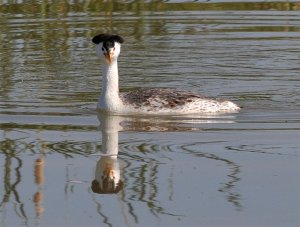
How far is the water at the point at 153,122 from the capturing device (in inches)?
344

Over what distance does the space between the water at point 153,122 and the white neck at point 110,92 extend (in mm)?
204

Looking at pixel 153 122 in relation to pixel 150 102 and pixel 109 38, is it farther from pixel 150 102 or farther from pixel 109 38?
pixel 109 38

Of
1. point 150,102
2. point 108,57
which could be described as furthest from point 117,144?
point 108,57

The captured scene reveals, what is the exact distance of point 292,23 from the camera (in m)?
19.7

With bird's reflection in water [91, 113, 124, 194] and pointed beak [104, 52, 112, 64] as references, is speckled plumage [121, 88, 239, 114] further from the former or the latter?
bird's reflection in water [91, 113, 124, 194]

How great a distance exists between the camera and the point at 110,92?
1321 cm

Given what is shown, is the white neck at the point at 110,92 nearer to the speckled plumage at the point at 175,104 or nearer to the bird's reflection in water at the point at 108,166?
the speckled plumage at the point at 175,104

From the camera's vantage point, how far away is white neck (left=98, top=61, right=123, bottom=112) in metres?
13.1

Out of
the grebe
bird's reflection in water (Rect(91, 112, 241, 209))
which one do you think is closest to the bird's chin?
the grebe

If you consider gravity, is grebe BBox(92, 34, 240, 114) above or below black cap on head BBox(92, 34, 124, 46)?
below

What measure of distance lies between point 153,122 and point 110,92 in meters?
0.91

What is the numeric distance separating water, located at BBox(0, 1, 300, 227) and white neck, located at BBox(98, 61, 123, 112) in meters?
0.20

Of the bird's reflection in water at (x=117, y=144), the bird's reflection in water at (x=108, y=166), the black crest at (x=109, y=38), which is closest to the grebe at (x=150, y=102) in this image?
the black crest at (x=109, y=38)

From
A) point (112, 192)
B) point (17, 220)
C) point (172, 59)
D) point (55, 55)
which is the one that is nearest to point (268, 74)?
point (172, 59)
